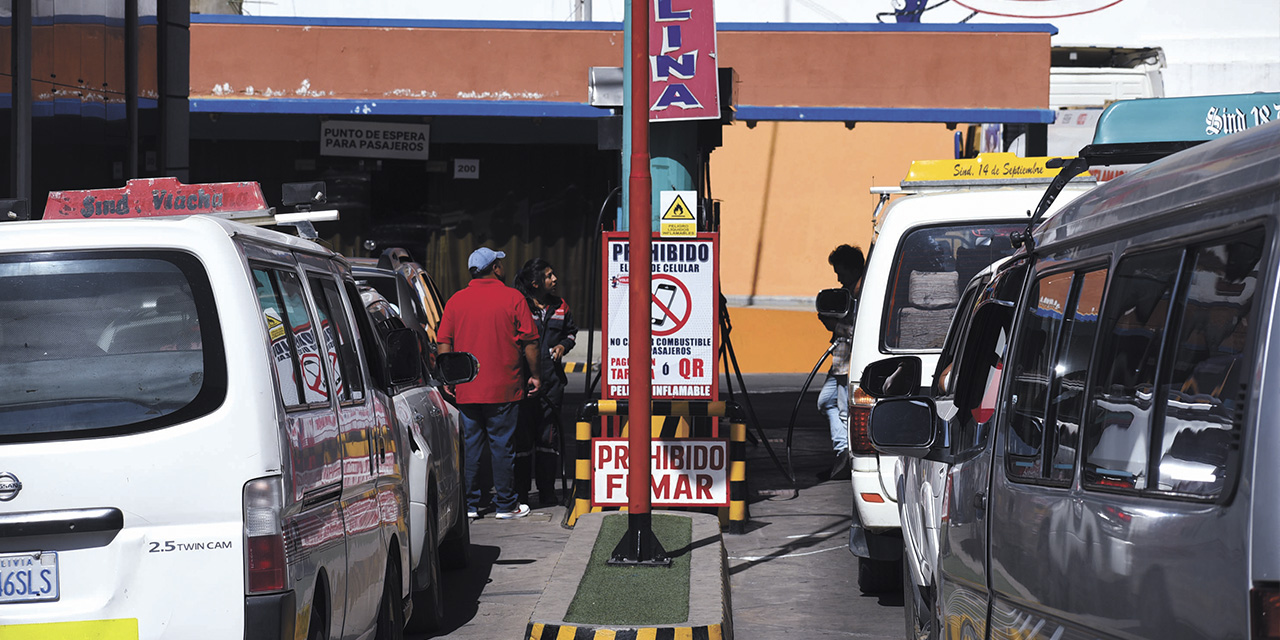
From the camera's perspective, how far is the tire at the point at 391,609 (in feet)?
18.0

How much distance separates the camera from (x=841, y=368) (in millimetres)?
11094

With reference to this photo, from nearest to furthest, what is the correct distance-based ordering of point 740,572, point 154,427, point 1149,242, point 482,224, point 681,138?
point 1149,242 < point 154,427 < point 740,572 < point 681,138 < point 482,224

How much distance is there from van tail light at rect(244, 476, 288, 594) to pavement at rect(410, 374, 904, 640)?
3.39 metres

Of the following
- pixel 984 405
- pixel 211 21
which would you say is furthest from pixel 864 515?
pixel 211 21

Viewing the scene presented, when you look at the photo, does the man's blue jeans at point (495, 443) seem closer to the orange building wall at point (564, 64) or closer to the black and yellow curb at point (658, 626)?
the black and yellow curb at point (658, 626)

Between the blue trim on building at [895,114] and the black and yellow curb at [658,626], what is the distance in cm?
1168

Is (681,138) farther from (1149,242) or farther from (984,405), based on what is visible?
(1149,242)

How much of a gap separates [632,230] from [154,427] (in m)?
4.16

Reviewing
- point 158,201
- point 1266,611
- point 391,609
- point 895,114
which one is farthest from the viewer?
point 895,114

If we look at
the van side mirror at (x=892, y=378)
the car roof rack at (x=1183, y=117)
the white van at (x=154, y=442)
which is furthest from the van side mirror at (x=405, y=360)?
the car roof rack at (x=1183, y=117)

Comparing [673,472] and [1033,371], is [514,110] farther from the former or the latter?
[1033,371]

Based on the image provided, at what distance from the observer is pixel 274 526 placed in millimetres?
3867

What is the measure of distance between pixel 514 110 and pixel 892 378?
1377 centimetres

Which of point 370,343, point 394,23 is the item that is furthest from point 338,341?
point 394,23
